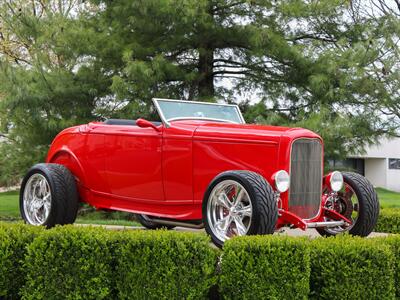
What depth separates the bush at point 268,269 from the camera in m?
5.59

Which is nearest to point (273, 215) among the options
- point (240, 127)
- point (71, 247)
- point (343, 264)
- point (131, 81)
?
point (343, 264)

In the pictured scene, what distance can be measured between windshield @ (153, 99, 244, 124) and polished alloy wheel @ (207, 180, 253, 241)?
1.46 meters

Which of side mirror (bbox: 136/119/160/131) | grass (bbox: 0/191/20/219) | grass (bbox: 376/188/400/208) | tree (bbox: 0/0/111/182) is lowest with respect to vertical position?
grass (bbox: 376/188/400/208)

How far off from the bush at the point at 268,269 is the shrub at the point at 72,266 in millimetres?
1200

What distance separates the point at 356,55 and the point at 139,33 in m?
5.23

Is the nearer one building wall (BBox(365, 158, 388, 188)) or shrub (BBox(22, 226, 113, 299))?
shrub (BBox(22, 226, 113, 299))

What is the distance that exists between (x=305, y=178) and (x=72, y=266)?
2805 mm

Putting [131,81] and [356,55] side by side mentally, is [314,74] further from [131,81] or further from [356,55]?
[131,81]

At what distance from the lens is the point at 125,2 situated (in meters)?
14.6

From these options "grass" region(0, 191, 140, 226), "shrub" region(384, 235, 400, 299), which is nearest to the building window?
"grass" region(0, 191, 140, 226)

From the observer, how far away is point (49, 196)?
810cm

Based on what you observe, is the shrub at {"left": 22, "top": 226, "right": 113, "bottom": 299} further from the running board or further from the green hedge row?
the running board

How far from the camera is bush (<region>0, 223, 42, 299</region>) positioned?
6.23 metres

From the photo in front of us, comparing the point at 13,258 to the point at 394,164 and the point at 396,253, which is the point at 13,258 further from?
the point at 394,164
